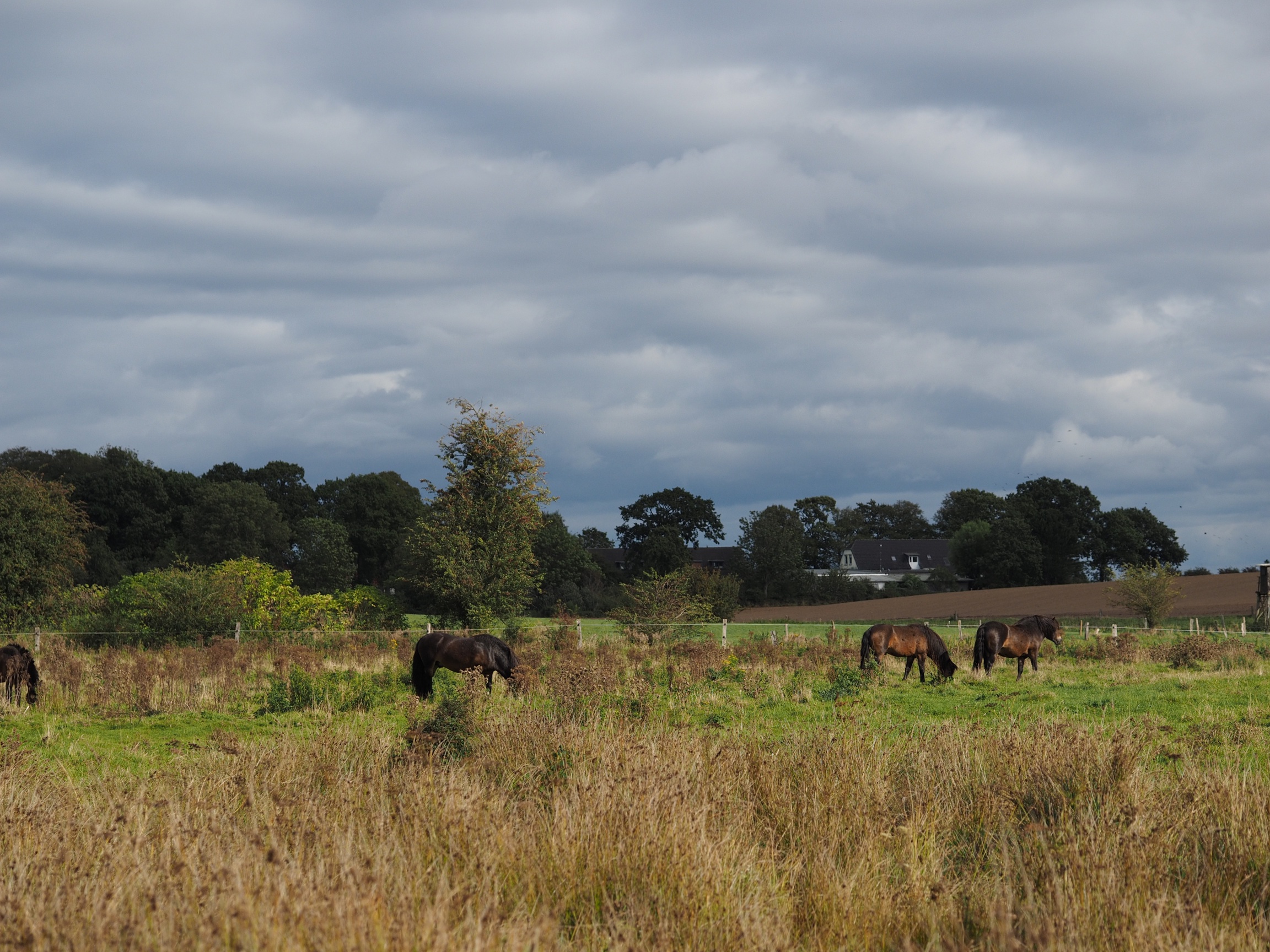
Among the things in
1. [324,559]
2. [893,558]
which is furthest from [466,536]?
[893,558]

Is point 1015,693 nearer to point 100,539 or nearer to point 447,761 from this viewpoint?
point 447,761

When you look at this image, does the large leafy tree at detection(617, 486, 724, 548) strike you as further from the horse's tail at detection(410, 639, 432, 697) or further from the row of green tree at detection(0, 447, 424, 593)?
the horse's tail at detection(410, 639, 432, 697)

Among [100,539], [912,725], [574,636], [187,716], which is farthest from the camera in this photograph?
[100,539]

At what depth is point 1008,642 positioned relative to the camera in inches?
881

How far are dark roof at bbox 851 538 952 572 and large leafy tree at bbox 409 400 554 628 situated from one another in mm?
85859

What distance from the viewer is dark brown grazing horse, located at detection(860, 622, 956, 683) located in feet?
68.8

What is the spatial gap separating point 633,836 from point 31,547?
1086 inches

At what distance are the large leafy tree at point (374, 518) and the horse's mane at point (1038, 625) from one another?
6222 cm

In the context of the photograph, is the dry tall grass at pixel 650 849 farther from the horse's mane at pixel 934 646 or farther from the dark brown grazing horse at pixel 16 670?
the horse's mane at pixel 934 646

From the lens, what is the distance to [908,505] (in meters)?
133

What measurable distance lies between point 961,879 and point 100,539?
252 feet

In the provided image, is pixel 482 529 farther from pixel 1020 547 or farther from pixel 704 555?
pixel 704 555

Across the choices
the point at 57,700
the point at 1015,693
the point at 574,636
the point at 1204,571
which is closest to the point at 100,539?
the point at 574,636

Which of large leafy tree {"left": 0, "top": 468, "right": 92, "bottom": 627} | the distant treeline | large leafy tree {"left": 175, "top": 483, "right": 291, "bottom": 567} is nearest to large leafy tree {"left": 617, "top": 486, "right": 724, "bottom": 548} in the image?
the distant treeline
